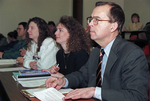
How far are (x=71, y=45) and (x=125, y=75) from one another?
111 cm

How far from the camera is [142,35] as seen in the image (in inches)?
255

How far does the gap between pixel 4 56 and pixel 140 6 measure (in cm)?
607

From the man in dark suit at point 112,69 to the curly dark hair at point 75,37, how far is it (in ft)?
1.98

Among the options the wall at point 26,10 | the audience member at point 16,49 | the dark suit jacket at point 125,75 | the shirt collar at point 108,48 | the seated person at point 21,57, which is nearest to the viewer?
the dark suit jacket at point 125,75

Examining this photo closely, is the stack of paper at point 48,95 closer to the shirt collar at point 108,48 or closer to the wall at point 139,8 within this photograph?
the shirt collar at point 108,48

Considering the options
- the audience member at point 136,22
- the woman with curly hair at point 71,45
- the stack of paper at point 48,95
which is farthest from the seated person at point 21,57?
the audience member at point 136,22

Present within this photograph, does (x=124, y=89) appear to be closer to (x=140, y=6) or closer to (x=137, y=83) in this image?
(x=137, y=83)

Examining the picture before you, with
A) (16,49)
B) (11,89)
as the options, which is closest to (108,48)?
(11,89)

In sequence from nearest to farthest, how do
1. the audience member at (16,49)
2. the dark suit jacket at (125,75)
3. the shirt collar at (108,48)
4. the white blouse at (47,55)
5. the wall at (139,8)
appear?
the dark suit jacket at (125,75), the shirt collar at (108,48), the white blouse at (47,55), the audience member at (16,49), the wall at (139,8)

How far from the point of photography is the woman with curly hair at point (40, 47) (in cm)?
255

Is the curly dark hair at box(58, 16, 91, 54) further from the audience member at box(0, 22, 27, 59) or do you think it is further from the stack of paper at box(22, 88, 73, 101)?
the audience member at box(0, 22, 27, 59)

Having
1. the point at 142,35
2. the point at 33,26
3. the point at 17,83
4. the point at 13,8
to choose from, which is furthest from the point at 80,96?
the point at 13,8

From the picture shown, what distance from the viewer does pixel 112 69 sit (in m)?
1.31

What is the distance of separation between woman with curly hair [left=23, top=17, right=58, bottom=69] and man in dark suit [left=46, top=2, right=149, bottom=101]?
0.97 m
